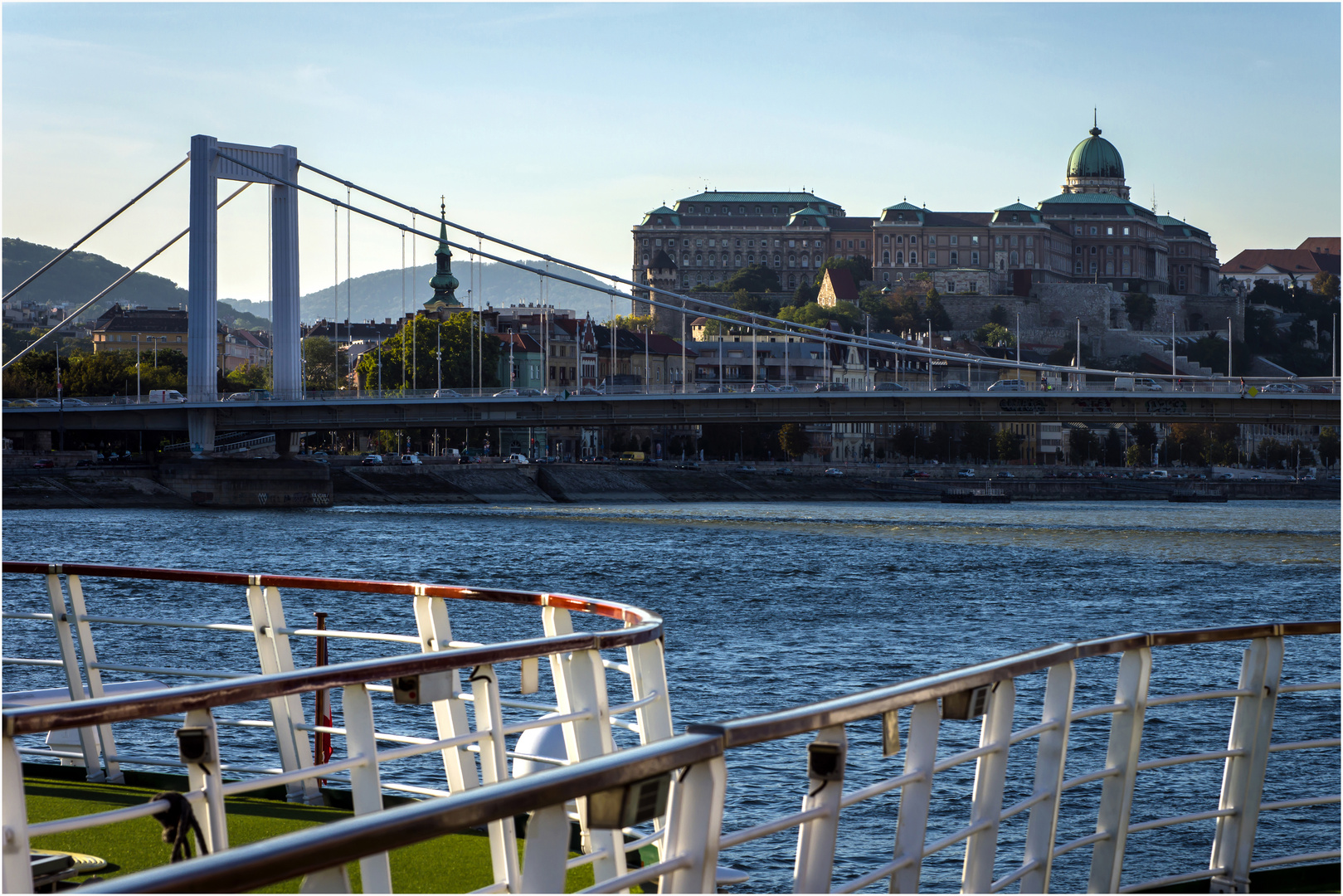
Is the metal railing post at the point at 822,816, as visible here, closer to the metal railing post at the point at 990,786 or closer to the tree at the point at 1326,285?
the metal railing post at the point at 990,786

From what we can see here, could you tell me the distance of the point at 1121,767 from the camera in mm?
3170

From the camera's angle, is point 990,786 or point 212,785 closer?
point 212,785

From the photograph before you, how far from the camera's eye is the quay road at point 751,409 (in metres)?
39.9

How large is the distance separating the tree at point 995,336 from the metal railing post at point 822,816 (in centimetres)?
11071

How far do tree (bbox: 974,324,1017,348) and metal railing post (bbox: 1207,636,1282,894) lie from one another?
109 m

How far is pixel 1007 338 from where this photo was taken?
374ft

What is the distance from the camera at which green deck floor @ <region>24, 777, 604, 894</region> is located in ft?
12.0

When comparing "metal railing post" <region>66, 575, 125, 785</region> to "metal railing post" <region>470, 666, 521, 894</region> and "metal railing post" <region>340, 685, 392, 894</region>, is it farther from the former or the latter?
"metal railing post" <region>340, 685, 392, 894</region>

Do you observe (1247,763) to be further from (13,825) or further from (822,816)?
(13,825)

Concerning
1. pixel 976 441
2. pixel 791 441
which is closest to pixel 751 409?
pixel 791 441

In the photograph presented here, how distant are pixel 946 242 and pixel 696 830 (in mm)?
128519

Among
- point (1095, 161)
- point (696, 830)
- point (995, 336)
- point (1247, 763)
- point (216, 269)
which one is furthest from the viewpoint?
point (1095, 161)

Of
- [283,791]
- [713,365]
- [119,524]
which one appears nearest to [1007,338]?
[713,365]

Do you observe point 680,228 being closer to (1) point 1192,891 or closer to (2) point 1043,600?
(2) point 1043,600
